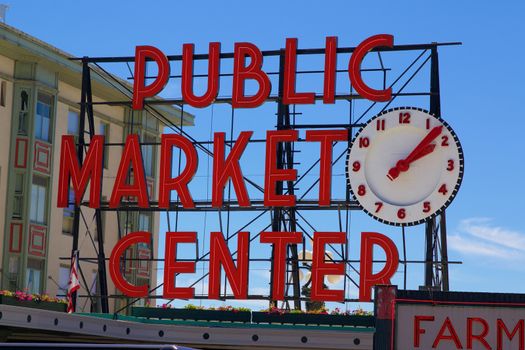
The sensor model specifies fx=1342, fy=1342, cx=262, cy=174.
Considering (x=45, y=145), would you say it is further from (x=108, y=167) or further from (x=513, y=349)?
(x=513, y=349)

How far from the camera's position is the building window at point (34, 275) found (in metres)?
62.9

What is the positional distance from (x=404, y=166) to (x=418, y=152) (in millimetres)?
760

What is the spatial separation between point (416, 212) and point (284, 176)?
5.37 m

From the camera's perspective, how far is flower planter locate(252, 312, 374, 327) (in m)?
43.7

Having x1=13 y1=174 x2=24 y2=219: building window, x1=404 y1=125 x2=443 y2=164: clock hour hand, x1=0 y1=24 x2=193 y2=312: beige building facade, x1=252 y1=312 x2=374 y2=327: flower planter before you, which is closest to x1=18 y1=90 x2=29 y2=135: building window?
x1=0 y1=24 x2=193 y2=312: beige building facade

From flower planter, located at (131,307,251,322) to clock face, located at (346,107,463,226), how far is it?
919 cm

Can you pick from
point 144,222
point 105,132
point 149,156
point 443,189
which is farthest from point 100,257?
point 149,156

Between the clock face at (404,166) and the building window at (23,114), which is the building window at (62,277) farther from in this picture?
the clock face at (404,166)

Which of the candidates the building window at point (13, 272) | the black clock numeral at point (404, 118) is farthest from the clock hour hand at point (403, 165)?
the building window at point (13, 272)

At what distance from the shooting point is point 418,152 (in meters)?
51.6

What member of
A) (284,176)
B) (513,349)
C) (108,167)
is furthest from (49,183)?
(513,349)

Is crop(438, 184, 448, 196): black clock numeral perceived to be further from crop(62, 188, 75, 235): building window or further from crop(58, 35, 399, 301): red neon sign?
crop(62, 188, 75, 235): building window

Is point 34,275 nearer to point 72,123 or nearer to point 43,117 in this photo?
point 43,117

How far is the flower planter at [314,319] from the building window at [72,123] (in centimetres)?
2569
